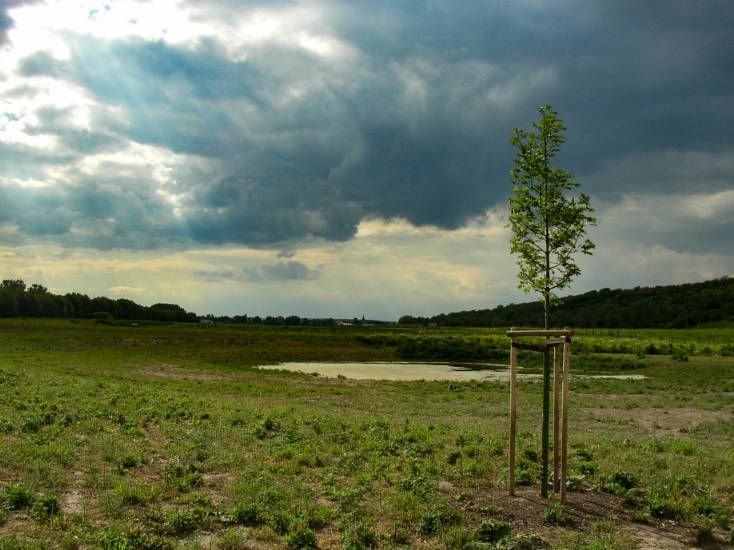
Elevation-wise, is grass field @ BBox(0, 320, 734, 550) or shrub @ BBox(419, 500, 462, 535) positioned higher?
shrub @ BBox(419, 500, 462, 535)

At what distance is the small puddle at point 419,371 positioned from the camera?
46.1m

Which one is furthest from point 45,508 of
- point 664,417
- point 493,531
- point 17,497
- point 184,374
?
point 184,374

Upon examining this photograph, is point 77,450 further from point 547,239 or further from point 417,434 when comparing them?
point 547,239

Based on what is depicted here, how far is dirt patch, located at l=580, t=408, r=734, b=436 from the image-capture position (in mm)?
20319

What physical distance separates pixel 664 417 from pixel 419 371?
3113 centimetres

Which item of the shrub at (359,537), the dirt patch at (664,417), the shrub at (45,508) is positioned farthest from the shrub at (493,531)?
the dirt patch at (664,417)

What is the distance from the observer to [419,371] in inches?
2099

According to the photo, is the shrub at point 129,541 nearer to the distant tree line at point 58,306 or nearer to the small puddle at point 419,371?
the small puddle at point 419,371

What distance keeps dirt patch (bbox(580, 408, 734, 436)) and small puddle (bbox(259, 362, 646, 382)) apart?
Result: 61.5 ft

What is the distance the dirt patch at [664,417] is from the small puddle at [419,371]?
18741 mm

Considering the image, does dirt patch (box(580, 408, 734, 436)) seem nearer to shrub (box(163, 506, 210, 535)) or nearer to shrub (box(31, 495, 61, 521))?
shrub (box(163, 506, 210, 535))

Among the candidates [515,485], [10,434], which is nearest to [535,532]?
[515,485]

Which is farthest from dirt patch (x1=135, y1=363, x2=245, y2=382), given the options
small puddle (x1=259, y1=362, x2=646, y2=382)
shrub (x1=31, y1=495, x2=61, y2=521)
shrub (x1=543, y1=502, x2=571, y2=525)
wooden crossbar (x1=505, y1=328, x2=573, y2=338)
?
shrub (x1=543, y1=502, x2=571, y2=525)

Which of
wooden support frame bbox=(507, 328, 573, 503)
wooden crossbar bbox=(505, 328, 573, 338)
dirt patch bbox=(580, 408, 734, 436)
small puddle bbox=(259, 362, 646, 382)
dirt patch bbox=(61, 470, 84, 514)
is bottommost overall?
small puddle bbox=(259, 362, 646, 382)
